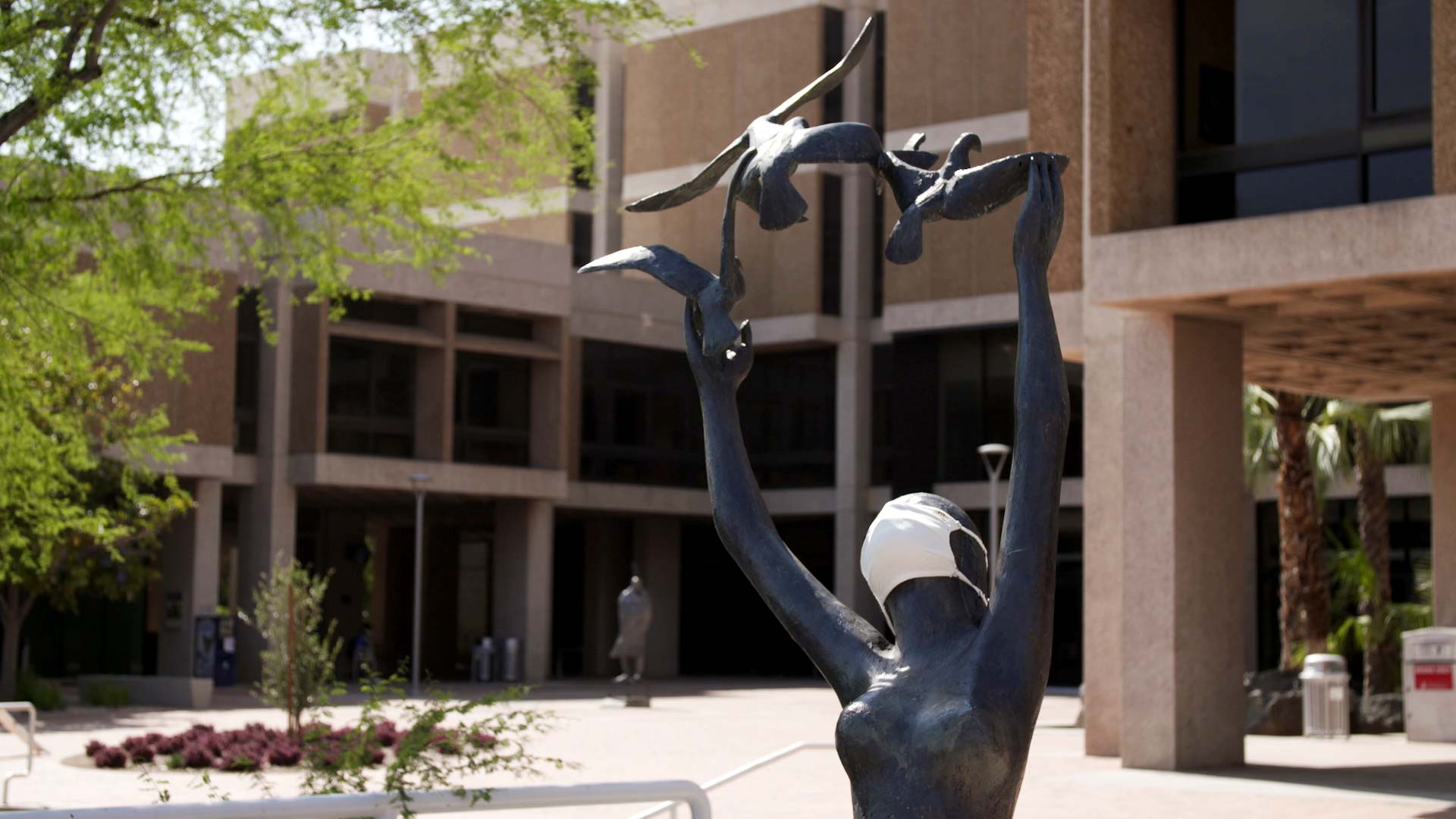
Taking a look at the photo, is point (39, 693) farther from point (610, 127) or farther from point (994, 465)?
point (610, 127)

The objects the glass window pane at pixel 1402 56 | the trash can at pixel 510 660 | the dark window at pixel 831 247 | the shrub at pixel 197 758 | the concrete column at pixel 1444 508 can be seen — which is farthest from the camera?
the dark window at pixel 831 247

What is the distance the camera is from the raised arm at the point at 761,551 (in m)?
3.70

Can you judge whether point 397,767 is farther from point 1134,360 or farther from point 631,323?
point 631,323

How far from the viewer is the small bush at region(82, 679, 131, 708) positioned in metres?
33.2

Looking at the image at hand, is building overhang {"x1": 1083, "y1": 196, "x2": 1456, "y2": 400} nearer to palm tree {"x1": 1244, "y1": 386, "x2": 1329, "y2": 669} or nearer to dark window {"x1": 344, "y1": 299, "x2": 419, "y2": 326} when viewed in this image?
palm tree {"x1": 1244, "y1": 386, "x2": 1329, "y2": 669}

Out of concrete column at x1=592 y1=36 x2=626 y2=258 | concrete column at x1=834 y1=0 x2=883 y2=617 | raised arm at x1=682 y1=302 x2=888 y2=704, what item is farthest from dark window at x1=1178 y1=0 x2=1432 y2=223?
concrete column at x1=592 y1=36 x2=626 y2=258

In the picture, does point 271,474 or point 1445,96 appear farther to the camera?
point 271,474

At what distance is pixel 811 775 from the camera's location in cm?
1812

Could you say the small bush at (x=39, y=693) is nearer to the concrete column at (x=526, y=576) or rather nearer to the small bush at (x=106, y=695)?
the small bush at (x=106, y=695)

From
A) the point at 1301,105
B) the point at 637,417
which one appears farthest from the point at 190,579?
the point at 1301,105

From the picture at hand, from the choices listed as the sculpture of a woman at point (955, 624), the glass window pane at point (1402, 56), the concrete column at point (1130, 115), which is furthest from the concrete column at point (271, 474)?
the sculpture of a woman at point (955, 624)

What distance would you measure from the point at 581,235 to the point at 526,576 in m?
12.4

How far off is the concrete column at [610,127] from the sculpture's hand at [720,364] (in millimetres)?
47861

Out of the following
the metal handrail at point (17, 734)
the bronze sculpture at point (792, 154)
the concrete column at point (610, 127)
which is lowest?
the metal handrail at point (17, 734)
